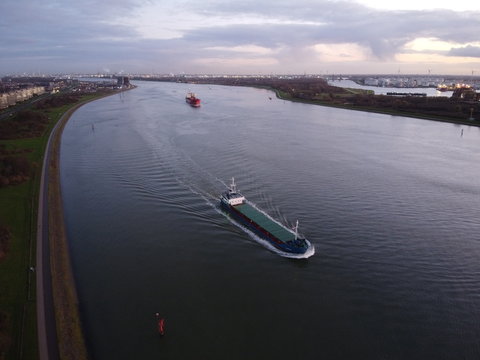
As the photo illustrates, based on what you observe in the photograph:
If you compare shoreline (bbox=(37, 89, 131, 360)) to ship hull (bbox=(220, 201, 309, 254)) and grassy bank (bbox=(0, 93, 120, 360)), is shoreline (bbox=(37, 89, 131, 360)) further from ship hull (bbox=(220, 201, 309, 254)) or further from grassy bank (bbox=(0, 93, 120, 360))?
ship hull (bbox=(220, 201, 309, 254))

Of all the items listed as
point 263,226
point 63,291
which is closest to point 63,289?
point 63,291

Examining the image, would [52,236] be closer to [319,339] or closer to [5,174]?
[5,174]

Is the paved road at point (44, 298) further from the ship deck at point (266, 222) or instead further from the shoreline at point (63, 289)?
the ship deck at point (266, 222)

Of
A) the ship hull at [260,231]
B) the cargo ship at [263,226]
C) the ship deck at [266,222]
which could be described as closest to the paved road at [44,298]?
the ship hull at [260,231]

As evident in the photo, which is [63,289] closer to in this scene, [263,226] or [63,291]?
[63,291]

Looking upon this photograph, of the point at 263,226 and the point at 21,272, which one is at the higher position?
the point at 263,226

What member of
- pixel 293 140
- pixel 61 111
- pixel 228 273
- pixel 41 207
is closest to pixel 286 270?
pixel 228 273
